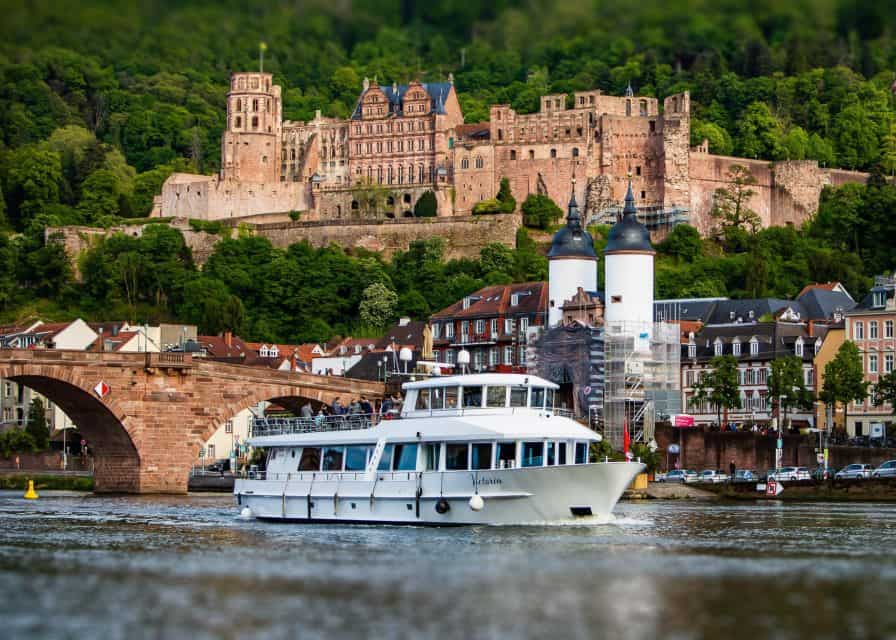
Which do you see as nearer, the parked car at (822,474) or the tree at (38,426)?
the parked car at (822,474)

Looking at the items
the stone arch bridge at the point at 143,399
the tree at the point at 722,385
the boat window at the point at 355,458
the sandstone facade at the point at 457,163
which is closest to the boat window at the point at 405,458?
the boat window at the point at 355,458

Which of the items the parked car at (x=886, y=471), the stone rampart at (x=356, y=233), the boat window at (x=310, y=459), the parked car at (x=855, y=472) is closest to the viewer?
the boat window at (x=310, y=459)

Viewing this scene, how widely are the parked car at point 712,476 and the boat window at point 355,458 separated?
27.3m

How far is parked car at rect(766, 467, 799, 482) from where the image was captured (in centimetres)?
7350

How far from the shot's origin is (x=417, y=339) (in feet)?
362

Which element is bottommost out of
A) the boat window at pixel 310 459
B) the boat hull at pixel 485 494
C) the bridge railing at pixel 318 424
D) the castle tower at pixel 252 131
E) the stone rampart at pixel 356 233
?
the boat hull at pixel 485 494

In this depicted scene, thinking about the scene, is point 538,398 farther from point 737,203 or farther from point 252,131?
point 252,131

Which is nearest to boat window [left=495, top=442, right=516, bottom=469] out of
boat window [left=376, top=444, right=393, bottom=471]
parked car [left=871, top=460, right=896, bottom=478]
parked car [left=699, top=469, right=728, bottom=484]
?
boat window [left=376, top=444, right=393, bottom=471]

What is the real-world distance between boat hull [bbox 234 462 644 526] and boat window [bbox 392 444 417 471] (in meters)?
0.22

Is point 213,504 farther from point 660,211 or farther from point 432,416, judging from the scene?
point 660,211

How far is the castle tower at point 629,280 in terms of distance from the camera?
3487 inches

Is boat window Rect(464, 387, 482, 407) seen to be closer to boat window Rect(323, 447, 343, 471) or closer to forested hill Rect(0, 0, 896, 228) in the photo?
boat window Rect(323, 447, 343, 471)

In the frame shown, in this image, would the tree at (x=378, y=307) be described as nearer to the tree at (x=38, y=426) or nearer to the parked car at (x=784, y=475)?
the tree at (x=38, y=426)

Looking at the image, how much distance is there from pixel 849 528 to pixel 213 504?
2319 centimetres
